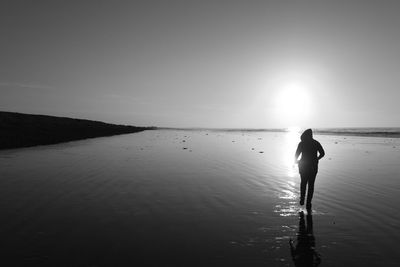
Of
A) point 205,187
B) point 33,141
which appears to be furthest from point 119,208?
point 33,141

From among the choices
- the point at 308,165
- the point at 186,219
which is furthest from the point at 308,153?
the point at 186,219

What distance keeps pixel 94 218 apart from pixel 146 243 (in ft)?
9.20

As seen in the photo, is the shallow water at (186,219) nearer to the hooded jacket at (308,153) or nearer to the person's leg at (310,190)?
the person's leg at (310,190)

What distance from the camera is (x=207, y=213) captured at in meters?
10.4

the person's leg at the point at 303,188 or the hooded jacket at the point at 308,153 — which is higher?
the hooded jacket at the point at 308,153

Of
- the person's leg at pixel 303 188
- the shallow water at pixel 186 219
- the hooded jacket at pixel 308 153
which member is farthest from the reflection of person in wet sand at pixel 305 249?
the hooded jacket at pixel 308 153

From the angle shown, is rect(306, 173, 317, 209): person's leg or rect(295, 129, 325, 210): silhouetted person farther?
rect(295, 129, 325, 210): silhouetted person

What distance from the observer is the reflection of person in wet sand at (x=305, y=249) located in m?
6.76

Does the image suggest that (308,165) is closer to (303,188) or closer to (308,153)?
(308,153)

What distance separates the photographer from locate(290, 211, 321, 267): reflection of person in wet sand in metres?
6.76

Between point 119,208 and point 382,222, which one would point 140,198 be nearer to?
point 119,208

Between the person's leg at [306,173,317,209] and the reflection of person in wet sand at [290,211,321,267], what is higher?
the person's leg at [306,173,317,209]

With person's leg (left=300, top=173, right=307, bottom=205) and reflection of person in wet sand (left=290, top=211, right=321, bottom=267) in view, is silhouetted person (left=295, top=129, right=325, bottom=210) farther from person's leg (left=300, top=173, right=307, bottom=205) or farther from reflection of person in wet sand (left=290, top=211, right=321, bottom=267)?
reflection of person in wet sand (left=290, top=211, right=321, bottom=267)

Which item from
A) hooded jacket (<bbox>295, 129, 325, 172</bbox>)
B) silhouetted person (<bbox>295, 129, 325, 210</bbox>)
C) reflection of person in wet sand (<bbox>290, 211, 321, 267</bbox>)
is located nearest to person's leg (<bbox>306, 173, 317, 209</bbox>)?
silhouetted person (<bbox>295, 129, 325, 210</bbox>)
